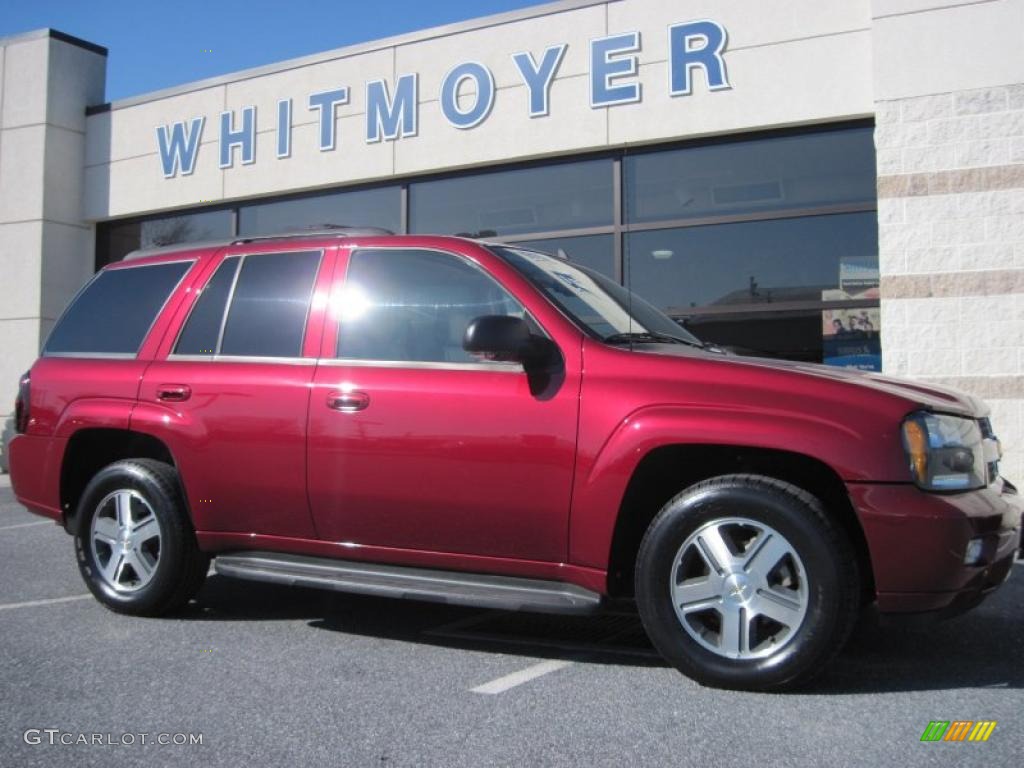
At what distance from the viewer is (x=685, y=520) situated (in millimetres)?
3566

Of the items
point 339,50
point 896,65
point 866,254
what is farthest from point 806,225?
point 339,50

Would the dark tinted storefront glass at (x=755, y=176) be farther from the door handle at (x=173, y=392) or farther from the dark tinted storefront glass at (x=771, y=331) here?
the door handle at (x=173, y=392)

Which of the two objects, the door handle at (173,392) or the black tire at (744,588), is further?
the door handle at (173,392)

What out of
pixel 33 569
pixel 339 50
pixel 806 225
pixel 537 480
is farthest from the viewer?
pixel 339 50

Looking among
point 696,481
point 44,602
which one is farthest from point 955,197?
point 44,602

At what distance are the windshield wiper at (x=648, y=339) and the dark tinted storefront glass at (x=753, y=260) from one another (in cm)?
514

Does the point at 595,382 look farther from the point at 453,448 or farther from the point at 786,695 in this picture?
the point at 786,695

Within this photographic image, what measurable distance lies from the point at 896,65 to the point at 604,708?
7.77m

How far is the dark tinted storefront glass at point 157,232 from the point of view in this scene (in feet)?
44.3

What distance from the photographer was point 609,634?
4.50m

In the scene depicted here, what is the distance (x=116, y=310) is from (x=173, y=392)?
2.67 ft

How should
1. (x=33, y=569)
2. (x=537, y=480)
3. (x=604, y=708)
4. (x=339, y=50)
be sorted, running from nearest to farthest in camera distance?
(x=604, y=708)
(x=537, y=480)
(x=33, y=569)
(x=339, y=50)

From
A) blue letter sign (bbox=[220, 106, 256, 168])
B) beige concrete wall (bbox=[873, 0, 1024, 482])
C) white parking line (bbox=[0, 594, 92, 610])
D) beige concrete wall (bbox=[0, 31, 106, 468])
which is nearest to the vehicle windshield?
white parking line (bbox=[0, 594, 92, 610])

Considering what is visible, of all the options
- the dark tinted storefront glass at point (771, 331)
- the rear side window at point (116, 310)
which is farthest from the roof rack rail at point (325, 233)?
the dark tinted storefront glass at point (771, 331)
